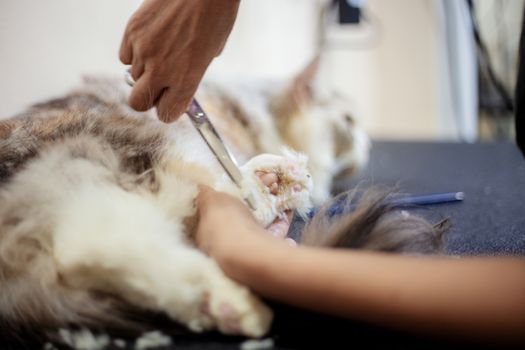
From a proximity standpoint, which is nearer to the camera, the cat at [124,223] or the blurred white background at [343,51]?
the cat at [124,223]

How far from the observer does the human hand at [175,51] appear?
0.78 m

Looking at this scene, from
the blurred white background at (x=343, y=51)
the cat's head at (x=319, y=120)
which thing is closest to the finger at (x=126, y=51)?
the blurred white background at (x=343, y=51)

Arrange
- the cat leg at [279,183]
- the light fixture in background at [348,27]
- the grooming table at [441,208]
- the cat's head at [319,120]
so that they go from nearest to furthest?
the grooming table at [441,208]
the cat leg at [279,183]
the cat's head at [319,120]
the light fixture in background at [348,27]

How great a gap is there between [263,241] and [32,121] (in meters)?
0.48

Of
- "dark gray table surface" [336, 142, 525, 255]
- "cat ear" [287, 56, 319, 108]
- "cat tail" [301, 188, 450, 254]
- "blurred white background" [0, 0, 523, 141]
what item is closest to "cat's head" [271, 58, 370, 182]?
"cat ear" [287, 56, 319, 108]

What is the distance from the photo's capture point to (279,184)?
791mm

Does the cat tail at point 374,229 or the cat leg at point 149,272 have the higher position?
the cat leg at point 149,272

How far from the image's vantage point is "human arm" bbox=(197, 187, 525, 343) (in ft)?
1.40

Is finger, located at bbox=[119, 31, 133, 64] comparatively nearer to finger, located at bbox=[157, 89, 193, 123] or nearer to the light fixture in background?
finger, located at bbox=[157, 89, 193, 123]

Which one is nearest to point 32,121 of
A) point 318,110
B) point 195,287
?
point 195,287

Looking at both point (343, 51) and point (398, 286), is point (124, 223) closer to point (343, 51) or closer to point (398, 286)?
point (398, 286)

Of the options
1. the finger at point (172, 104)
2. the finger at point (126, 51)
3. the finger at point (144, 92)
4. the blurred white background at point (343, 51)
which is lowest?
the blurred white background at point (343, 51)

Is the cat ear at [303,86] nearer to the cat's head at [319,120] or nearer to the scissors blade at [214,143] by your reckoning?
the cat's head at [319,120]

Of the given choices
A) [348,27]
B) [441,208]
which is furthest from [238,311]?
[348,27]
